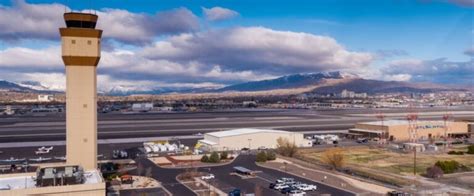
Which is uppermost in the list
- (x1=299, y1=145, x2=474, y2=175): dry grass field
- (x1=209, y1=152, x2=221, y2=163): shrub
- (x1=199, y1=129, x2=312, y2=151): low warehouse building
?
(x1=199, y1=129, x2=312, y2=151): low warehouse building

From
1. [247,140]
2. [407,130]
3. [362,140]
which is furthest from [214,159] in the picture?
[407,130]

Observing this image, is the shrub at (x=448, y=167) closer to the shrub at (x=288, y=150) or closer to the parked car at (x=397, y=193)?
the parked car at (x=397, y=193)

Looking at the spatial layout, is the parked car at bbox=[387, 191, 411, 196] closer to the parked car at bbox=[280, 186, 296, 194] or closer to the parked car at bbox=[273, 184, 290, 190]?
the parked car at bbox=[280, 186, 296, 194]

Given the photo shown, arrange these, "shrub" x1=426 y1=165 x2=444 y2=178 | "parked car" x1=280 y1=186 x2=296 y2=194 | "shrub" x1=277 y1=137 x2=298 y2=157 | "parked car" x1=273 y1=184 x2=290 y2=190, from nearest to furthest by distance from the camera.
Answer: "parked car" x1=280 y1=186 x2=296 y2=194
"parked car" x1=273 y1=184 x2=290 y2=190
"shrub" x1=426 y1=165 x2=444 y2=178
"shrub" x1=277 y1=137 x2=298 y2=157

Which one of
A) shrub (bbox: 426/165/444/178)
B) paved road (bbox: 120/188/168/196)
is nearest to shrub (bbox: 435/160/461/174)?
shrub (bbox: 426/165/444/178)

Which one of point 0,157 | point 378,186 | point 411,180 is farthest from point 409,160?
point 0,157

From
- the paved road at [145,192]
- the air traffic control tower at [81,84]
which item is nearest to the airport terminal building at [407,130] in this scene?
the paved road at [145,192]
